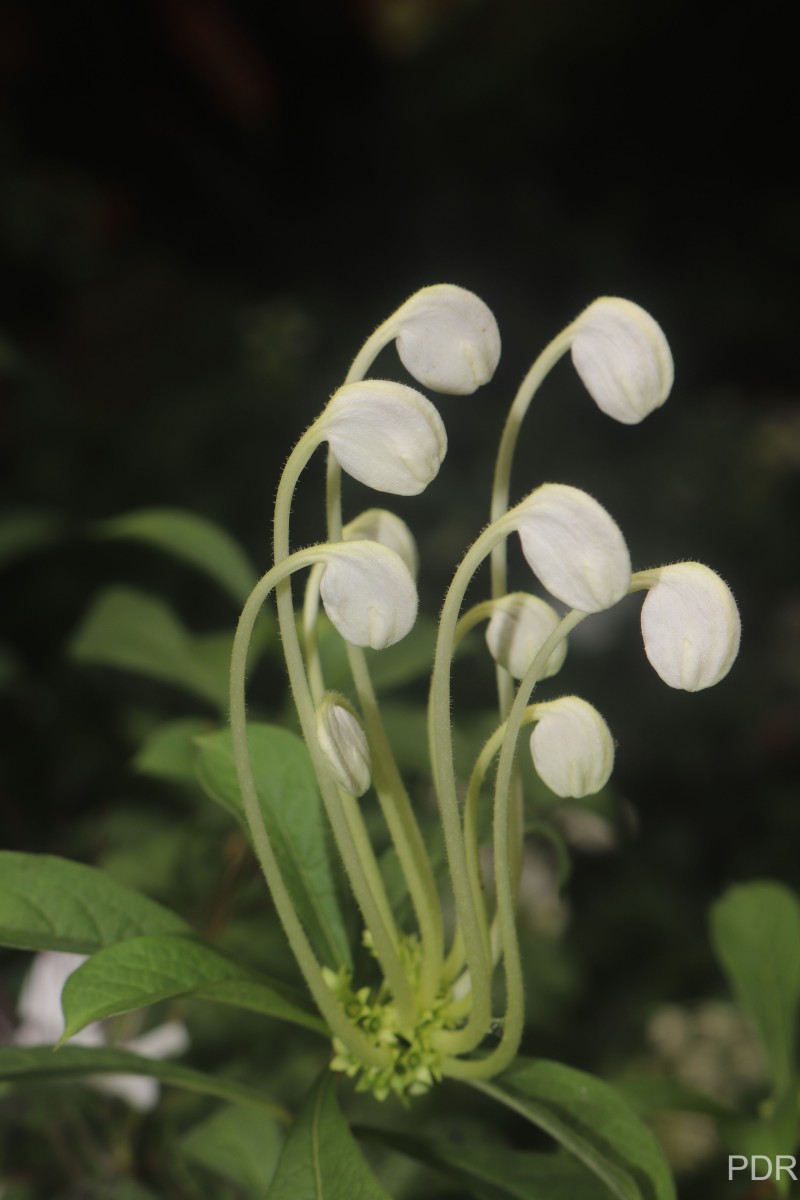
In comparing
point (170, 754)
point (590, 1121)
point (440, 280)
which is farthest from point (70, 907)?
point (440, 280)

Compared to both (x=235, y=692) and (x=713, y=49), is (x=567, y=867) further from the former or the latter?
(x=713, y=49)

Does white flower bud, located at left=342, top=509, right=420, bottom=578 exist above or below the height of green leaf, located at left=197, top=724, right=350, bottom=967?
above

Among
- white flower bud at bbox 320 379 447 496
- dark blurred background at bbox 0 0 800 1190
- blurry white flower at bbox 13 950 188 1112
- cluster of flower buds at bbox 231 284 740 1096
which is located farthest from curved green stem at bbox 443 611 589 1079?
dark blurred background at bbox 0 0 800 1190

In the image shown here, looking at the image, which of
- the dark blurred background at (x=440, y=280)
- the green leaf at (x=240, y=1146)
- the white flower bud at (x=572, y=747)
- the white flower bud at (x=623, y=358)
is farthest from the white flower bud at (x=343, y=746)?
the dark blurred background at (x=440, y=280)

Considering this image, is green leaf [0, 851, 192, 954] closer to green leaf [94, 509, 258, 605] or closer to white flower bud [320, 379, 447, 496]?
white flower bud [320, 379, 447, 496]

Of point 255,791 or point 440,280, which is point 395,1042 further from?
point 440,280

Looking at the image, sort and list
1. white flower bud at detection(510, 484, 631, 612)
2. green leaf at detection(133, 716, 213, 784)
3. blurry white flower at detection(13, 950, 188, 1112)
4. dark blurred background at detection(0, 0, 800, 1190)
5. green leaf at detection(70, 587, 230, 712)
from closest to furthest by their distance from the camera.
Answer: white flower bud at detection(510, 484, 631, 612) → green leaf at detection(133, 716, 213, 784) → blurry white flower at detection(13, 950, 188, 1112) → green leaf at detection(70, 587, 230, 712) → dark blurred background at detection(0, 0, 800, 1190)
